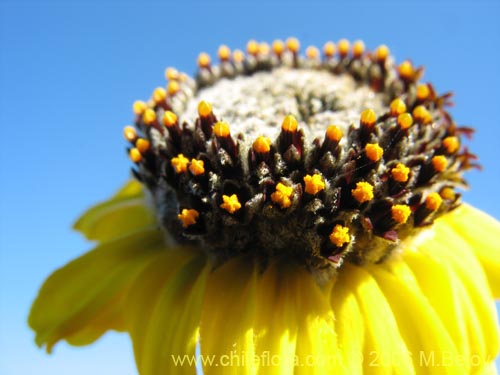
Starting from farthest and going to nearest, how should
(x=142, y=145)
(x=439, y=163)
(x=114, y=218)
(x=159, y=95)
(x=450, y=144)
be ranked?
(x=114, y=218) → (x=159, y=95) → (x=142, y=145) → (x=450, y=144) → (x=439, y=163)

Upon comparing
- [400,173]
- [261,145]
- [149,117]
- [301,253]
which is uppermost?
[149,117]

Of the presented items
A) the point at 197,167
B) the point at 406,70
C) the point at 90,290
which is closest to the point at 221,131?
the point at 197,167

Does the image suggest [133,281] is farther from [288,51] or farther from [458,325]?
[288,51]

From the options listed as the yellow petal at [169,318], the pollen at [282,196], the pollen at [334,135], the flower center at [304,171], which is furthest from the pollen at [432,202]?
the yellow petal at [169,318]

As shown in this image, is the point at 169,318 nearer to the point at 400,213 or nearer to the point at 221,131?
the point at 221,131

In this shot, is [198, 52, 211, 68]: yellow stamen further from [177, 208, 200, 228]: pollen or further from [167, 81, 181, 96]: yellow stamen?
[177, 208, 200, 228]: pollen

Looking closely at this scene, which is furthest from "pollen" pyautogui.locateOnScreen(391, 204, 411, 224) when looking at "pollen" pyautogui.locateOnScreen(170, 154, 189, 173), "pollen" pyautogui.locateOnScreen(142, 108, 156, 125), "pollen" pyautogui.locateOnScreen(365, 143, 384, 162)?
"pollen" pyautogui.locateOnScreen(142, 108, 156, 125)
